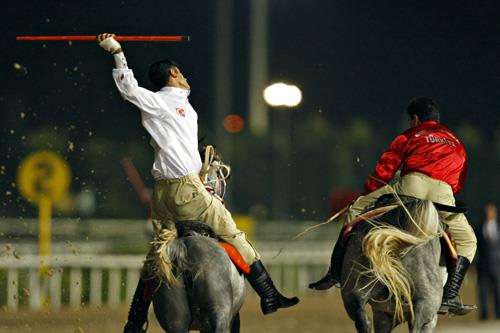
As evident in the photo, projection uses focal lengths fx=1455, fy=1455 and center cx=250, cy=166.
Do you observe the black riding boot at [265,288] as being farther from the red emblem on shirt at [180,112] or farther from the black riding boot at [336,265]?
the red emblem on shirt at [180,112]

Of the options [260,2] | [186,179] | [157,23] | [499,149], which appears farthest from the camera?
[157,23]

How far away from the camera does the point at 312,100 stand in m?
88.6

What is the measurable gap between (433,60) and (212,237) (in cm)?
7218

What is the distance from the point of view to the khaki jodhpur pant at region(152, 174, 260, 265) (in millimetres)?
10750

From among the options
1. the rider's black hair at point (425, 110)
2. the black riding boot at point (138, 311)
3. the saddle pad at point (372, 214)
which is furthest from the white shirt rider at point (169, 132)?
the rider's black hair at point (425, 110)

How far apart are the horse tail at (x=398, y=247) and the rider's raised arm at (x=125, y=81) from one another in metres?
2.10

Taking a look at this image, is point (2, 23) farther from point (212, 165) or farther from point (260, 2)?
point (212, 165)

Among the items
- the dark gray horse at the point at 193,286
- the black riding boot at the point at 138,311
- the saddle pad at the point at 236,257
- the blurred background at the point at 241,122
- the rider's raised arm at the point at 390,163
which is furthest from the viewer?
the blurred background at the point at 241,122

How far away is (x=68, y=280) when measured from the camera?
23.3m

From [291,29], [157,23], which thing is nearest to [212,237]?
[291,29]

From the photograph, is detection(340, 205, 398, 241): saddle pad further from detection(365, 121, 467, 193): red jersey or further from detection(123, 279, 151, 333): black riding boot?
detection(123, 279, 151, 333): black riding boot

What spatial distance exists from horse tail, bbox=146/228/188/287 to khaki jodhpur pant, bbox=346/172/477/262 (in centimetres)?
191

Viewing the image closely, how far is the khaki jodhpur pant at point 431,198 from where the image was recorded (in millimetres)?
11836

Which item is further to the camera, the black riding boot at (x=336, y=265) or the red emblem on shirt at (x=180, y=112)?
the black riding boot at (x=336, y=265)
